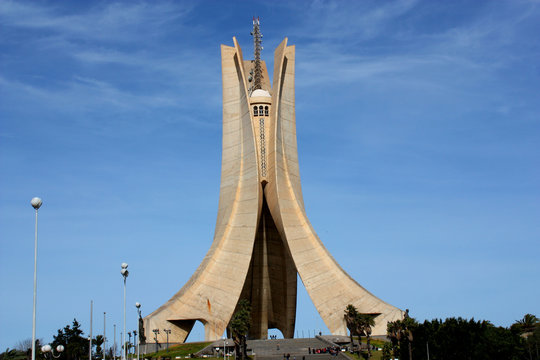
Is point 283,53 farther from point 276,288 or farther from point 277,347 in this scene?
point 277,347

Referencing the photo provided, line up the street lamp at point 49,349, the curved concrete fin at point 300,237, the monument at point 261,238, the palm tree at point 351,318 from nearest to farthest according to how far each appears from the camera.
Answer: the street lamp at point 49,349 < the palm tree at point 351,318 < the curved concrete fin at point 300,237 < the monument at point 261,238

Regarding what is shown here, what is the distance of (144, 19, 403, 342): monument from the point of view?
112ft

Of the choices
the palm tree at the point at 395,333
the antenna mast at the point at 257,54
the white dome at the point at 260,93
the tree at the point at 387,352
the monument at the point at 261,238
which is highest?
the antenna mast at the point at 257,54

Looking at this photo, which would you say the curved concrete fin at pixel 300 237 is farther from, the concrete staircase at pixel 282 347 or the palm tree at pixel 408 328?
the palm tree at pixel 408 328

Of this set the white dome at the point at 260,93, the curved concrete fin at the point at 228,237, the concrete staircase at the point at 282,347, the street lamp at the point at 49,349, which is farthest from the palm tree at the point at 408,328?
the white dome at the point at 260,93

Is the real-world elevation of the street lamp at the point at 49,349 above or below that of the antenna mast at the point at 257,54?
below

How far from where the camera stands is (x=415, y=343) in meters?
30.9

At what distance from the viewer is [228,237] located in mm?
36531

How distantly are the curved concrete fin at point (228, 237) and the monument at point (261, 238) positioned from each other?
51mm

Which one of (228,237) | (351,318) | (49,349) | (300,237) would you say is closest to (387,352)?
(351,318)

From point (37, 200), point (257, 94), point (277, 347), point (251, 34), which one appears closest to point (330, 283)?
point (277, 347)

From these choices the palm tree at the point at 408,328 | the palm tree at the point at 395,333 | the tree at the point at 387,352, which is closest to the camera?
the palm tree at the point at 408,328

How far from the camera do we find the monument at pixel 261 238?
112ft

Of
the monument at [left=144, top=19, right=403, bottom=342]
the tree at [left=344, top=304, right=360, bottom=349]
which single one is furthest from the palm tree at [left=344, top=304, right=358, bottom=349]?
Result: the monument at [left=144, top=19, right=403, bottom=342]
